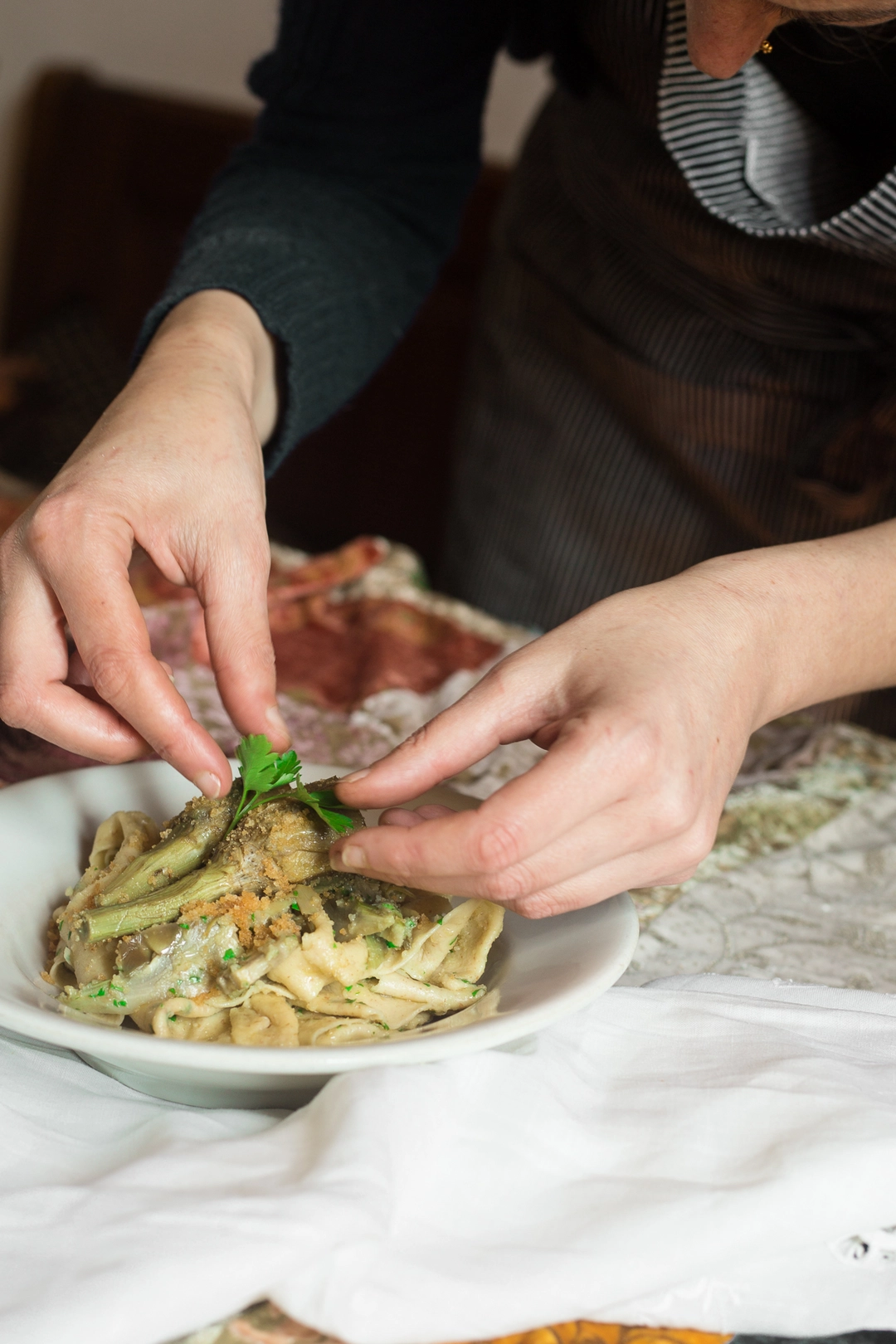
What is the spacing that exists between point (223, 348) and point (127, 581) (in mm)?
294

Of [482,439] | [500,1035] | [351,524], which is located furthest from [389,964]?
[351,524]

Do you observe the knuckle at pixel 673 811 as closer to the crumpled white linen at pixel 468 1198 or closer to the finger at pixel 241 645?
the crumpled white linen at pixel 468 1198

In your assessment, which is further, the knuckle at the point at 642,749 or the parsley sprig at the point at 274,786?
the parsley sprig at the point at 274,786

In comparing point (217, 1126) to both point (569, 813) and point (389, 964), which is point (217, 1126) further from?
point (569, 813)

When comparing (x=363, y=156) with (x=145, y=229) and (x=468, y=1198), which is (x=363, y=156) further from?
(x=145, y=229)

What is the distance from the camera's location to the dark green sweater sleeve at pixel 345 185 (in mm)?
1172

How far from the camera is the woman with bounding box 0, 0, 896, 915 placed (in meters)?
0.71

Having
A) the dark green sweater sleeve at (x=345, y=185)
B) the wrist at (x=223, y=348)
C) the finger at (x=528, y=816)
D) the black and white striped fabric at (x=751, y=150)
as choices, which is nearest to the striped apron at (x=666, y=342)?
the black and white striped fabric at (x=751, y=150)

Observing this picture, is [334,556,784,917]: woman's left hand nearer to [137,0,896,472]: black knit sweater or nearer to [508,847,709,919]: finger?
[508,847,709,919]: finger

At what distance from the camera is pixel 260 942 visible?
2.35 ft

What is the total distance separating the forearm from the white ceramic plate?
20 centimetres

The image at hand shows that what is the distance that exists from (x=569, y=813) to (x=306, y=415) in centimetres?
68

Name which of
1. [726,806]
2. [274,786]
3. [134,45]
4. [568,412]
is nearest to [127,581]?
[274,786]

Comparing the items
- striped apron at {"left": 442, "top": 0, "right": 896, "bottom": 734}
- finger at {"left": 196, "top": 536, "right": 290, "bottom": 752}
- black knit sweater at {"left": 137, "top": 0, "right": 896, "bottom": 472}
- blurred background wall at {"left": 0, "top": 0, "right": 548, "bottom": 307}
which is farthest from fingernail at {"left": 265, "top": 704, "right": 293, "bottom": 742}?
blurred background wall at {"left": 0, "top": 0, "right": 548, "bottom": 307}
